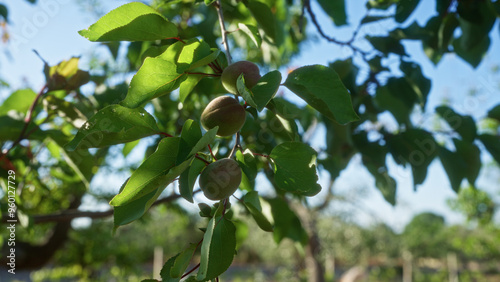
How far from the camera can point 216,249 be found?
1.55 ft

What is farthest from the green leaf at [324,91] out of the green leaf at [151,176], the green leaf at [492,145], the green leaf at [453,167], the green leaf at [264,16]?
the green leaf at [492,145]

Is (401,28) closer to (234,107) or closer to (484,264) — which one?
(234,107)

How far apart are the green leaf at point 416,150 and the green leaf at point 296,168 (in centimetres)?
56

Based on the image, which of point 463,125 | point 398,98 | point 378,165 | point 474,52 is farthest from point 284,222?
point 474,52

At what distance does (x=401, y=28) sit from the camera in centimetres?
97

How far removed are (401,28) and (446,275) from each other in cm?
1648

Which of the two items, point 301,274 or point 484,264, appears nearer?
point 301,274

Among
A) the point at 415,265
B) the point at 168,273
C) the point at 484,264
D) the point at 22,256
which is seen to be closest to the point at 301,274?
the point at 22,256

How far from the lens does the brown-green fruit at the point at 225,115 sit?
52cm

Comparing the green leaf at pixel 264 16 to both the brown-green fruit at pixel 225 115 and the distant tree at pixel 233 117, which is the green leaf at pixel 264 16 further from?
the brown-green fruit at pixel 225 115

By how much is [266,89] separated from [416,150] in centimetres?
67

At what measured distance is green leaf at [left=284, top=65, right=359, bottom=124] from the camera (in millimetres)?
512

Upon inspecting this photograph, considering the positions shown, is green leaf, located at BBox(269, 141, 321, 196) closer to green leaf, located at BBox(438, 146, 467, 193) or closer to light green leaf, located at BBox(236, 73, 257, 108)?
light green leaf, located at BBox(236, 73, 257, 108)

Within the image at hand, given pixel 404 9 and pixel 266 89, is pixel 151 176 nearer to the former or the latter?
pixel 266 89
